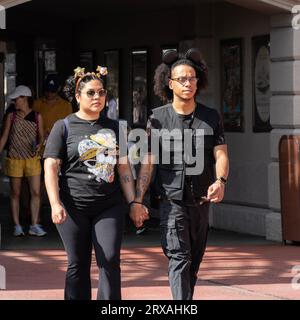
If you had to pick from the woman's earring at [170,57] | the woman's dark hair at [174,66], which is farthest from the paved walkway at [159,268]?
the woman's earring at [170,57]

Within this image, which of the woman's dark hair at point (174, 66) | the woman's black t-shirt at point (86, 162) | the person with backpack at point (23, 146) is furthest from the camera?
the person with backpack at point (23, 146)

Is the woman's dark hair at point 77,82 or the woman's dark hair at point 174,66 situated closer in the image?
the woman's dark hair at point 77,82

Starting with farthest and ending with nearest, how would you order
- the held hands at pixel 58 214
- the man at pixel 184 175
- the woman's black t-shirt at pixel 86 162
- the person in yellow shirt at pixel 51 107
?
the person in yellow shirt at pixel 51 107 → the man at pixel 184 175 → the woman's black t-shirt at pixel 86 162 → the held hands at pixel 58 214

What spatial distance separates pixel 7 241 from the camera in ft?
40.9

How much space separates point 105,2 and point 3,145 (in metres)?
3.96

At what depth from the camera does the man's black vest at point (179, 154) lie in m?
7.31

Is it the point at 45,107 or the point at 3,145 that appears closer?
the point at 3,145

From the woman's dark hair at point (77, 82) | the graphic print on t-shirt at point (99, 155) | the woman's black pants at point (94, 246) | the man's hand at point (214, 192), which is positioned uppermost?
the woman's dark hair at point (77, 82)

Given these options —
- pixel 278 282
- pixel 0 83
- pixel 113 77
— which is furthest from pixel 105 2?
pixel 278 282

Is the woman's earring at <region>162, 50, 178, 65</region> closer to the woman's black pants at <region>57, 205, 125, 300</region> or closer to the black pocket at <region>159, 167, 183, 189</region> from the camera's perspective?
the black pocket at <region>159, 167, 183, 189</region>

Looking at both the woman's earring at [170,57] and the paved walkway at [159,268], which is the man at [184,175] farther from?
the paved walkway at [159,268]

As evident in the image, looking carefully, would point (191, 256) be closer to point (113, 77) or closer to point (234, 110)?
point (234, 110)

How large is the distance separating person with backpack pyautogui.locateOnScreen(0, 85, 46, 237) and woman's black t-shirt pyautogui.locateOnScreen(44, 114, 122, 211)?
544 centimetres
